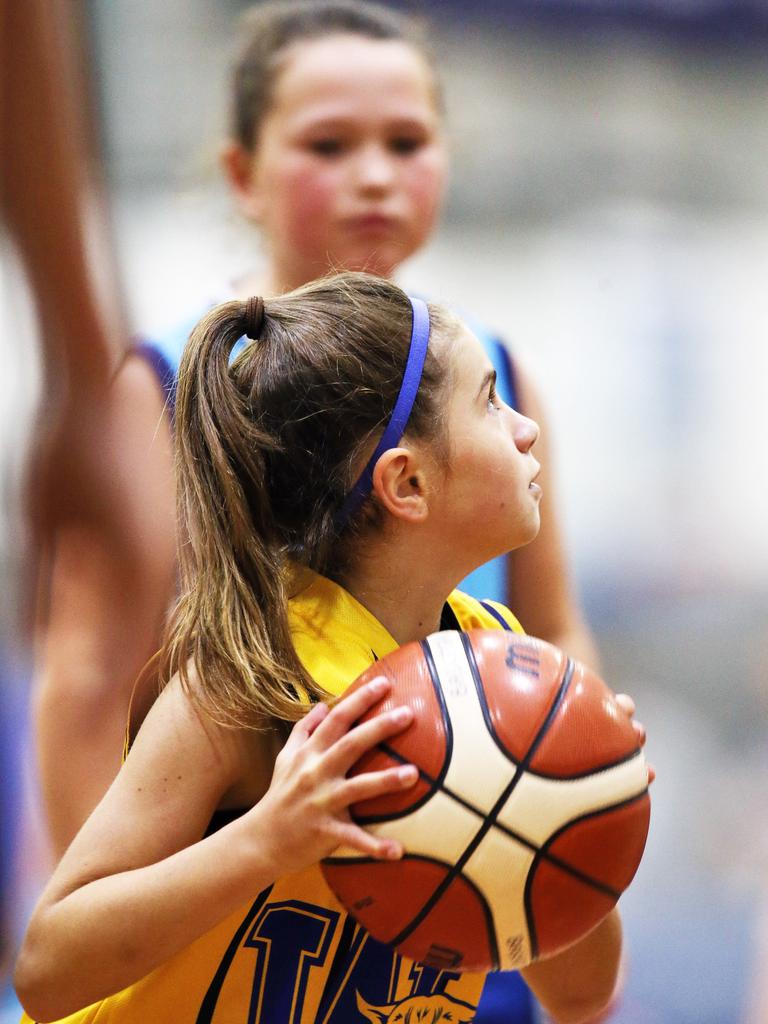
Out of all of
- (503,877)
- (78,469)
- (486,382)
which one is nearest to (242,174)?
(78,469)

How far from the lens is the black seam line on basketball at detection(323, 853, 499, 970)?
977mm

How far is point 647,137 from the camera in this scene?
14.4 ft

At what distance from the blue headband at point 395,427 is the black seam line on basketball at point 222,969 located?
343 millimetres

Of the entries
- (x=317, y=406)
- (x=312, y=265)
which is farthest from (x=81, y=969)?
(x=312, y=265)

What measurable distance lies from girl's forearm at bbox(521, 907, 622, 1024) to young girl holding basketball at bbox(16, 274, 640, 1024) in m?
0.02

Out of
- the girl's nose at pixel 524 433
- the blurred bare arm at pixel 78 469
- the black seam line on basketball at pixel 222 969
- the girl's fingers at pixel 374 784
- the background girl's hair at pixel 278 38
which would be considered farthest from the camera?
the background girl's hair at pixel 278 38

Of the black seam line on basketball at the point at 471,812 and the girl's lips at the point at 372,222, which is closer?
the black seam line on basketball at the point at 471,812

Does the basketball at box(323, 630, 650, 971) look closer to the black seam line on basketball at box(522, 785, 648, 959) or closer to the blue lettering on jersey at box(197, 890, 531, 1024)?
the black seam line on basketball at box(522, 785, 648, 959)

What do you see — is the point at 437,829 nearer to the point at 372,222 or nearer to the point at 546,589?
the point at 546,589

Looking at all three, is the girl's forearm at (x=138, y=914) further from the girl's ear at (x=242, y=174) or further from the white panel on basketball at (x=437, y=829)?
the girl's ear at (x=242, y=174)

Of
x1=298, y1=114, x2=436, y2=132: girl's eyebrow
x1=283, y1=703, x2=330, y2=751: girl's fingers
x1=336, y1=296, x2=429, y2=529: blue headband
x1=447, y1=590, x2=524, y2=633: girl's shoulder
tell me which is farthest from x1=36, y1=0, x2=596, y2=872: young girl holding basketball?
x1=283, y1=703, x2=330, y2=751: girl's fingers

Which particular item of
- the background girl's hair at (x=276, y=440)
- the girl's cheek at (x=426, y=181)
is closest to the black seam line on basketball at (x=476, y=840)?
the background girl's hair at (x=276, y=440)

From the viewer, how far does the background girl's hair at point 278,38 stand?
192 centimetres

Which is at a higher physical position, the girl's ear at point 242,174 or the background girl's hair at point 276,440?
the girl's ear at point 242,174
